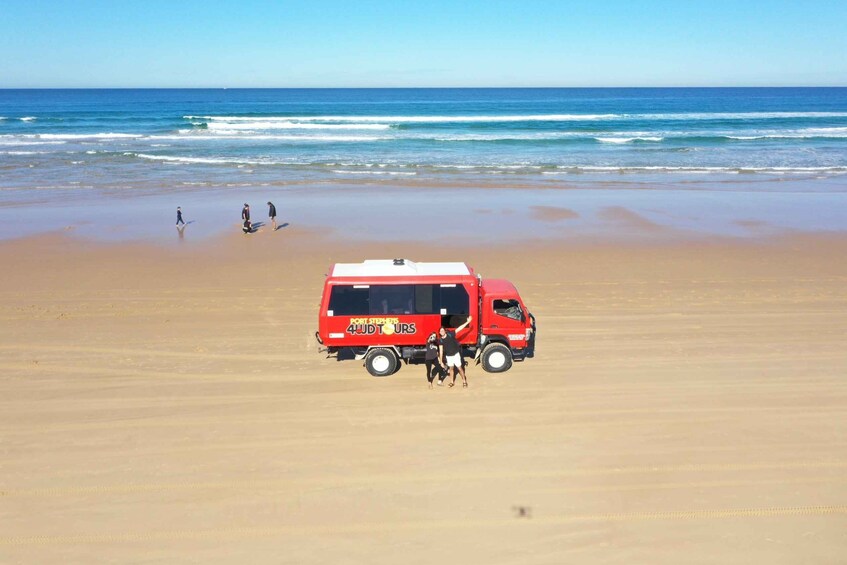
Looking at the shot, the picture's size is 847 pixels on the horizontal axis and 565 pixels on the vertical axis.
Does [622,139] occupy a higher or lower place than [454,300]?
higher

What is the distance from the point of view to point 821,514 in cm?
876

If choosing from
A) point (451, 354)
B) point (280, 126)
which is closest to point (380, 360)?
point (451, 354)

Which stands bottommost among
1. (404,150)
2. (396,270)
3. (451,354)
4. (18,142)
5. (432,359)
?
(432,359)

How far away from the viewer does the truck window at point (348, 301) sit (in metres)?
12.6

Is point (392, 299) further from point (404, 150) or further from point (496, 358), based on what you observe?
point (404, 150)

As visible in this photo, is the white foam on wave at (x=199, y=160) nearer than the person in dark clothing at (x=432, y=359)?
No

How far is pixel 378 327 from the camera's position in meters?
12.8

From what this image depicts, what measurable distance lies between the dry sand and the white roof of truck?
1.94m

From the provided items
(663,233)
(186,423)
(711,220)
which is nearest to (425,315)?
(186,423)

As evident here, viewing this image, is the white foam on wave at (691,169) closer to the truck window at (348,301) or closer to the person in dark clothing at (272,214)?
the person in dark clothing at (272,214)

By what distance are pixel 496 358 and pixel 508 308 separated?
1.00 m

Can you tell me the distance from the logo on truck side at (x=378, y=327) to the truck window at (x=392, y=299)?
0.17 metres

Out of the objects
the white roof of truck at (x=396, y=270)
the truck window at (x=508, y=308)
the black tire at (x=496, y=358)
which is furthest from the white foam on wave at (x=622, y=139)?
the black tire at (x=496, y=358)

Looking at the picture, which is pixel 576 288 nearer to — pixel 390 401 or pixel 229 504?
pixel 390 401
